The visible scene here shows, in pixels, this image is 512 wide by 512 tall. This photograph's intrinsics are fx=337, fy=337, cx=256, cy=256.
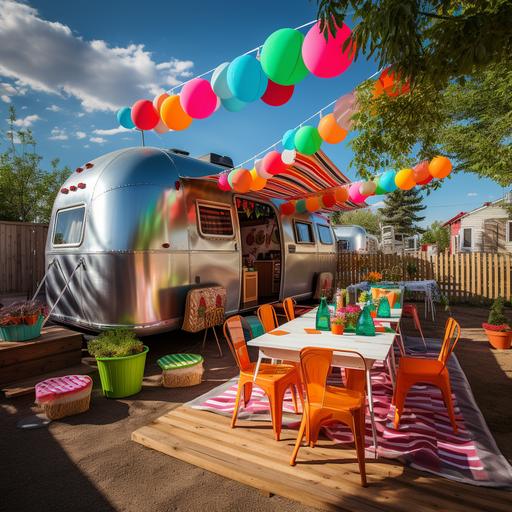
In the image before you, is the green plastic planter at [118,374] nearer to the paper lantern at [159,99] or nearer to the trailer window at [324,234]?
the paper lantern at [159,99]

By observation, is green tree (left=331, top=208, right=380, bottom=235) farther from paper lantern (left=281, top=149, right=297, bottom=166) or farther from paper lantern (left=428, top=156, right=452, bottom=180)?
paper lantern (left=281, top=149, right=297, bottom=166)

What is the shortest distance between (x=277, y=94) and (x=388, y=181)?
11.8ft

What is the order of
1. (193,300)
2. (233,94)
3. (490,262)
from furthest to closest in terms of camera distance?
1. (490,262)
2. (193,300)
3. (233,94)

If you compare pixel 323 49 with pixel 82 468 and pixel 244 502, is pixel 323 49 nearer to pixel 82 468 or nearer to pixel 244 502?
pixel 244 502

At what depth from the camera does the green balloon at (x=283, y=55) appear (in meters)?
3.38

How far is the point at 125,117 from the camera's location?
536cm

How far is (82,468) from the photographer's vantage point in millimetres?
2695

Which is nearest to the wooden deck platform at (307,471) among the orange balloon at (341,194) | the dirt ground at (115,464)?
the dirt ground at (115,464)

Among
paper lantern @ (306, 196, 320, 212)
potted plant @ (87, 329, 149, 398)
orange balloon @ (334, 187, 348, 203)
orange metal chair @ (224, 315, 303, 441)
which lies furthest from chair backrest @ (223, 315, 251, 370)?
paper lantern @ (306, 196, 320, 212)

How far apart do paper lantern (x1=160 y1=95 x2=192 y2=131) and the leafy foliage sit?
2900 millimetres

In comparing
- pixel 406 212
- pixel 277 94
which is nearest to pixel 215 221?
pixel 277 94

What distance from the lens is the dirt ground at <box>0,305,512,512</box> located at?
7.52ft

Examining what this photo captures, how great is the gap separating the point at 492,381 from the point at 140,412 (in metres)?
4.48

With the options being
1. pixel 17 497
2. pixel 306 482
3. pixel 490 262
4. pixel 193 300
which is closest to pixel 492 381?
pixel 306 482
